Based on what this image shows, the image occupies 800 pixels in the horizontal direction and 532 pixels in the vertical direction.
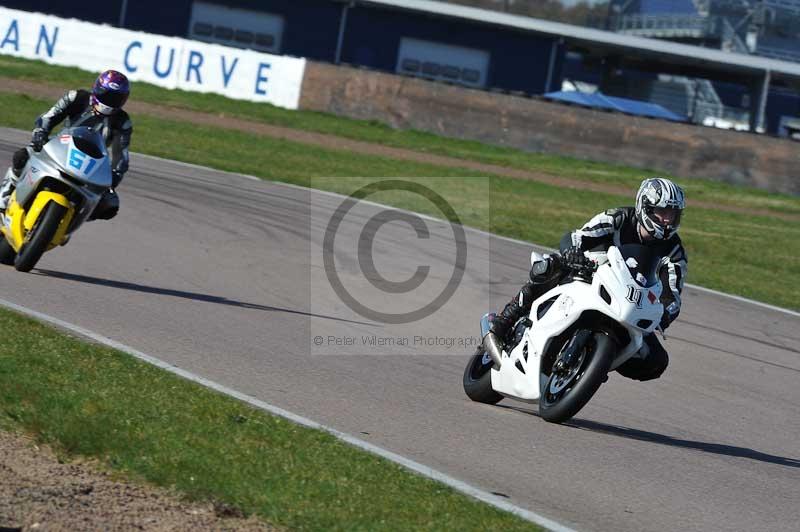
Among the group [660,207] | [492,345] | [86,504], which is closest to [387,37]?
[492,345]

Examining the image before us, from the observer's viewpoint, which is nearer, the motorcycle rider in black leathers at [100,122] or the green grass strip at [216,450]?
the green grass strip at [216,450]

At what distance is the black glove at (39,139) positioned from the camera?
991 centimetres

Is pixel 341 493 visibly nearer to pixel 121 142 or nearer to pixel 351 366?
pixel 351 366

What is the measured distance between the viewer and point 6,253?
1020cm

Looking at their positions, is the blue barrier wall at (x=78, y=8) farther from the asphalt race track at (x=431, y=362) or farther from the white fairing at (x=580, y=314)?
the white fairing at (x=580, y=314)

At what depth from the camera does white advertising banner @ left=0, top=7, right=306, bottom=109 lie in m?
29.4

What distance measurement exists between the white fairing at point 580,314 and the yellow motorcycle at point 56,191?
3.97m

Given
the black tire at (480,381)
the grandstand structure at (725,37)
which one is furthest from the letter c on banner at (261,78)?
the grandstand structure at (725,37)

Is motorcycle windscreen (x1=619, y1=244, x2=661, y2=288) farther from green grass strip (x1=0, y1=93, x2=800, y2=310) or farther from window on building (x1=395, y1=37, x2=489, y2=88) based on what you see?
window on building (x1=395, y1=37, x2=489, y2=88)

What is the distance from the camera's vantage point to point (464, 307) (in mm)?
11641

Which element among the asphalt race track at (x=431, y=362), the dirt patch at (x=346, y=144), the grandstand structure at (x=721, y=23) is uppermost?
the grandstand structure at (x=721, y=23)

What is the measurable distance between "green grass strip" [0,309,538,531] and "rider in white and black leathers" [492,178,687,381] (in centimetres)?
200

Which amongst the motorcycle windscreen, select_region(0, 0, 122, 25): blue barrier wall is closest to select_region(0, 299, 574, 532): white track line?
the motorcycle windscreen

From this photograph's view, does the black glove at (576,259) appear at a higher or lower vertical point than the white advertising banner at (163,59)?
lower
